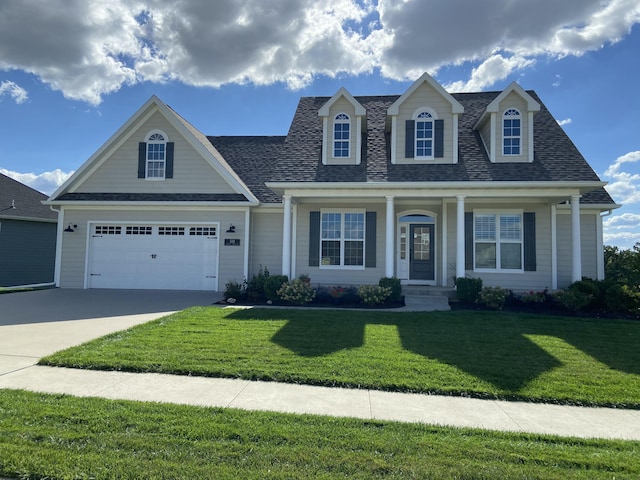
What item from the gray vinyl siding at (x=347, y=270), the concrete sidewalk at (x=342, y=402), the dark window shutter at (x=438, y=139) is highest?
the dark window shutter at (x=438, y=139)

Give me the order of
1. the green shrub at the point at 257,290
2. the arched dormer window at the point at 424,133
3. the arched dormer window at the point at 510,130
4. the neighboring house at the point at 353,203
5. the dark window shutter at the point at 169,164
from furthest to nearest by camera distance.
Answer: the dark window shutter at the point at 169,164
the arched dormer window at the point at 424,133
the arched dormer window at the point at 510,130
the neighboring house at the point at 353,203
the green shrub at the point at 257,290

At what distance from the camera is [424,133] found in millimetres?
12977

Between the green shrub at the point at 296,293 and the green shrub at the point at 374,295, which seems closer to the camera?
the green shrub at the point at 374,295

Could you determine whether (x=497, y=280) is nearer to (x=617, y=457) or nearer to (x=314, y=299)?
(x=314, y=299)

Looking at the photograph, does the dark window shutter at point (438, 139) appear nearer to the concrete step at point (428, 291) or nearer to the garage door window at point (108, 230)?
the concrete step at point (428, 291)

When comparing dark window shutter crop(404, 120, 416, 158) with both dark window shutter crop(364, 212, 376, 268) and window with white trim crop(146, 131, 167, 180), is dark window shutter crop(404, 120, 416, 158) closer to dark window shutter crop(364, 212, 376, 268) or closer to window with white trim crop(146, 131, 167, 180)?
dark window shutter crop(364, 212, 376, 268)

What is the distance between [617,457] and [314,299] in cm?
864

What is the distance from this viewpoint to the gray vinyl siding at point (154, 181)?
14.0 metres

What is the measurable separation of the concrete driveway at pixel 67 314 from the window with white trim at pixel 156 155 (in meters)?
4.43

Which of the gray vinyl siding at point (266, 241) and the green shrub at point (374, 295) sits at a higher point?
the gray vinyl siding at point (266, 241)

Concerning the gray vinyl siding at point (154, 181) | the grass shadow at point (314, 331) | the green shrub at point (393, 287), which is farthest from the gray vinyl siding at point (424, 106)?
the grass shadow at point (314, 331)

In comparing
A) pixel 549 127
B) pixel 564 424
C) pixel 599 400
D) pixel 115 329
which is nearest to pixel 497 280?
pixel 549 127

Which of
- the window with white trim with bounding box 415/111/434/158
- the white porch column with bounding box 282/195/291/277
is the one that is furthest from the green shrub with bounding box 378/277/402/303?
the window with white trim with bounding box 415/111/434/158

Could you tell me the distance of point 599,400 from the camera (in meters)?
4.42
